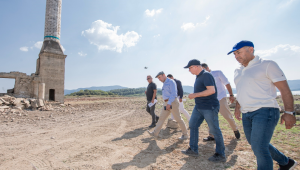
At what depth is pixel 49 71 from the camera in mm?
14906

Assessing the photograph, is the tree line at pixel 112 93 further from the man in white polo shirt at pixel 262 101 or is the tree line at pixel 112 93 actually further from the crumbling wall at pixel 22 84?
the man in white polo shirt at pixel 262 101

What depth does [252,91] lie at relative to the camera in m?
2.10

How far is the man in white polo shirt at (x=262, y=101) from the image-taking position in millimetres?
1912

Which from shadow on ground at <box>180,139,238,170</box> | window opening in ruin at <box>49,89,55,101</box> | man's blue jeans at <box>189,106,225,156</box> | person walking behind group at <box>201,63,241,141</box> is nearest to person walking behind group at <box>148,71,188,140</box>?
person walking behind group at <box>201,63,241,141</box>

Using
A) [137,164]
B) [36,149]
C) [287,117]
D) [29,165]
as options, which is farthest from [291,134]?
[36,149]

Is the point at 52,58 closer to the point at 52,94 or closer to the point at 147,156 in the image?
the point at 52,94

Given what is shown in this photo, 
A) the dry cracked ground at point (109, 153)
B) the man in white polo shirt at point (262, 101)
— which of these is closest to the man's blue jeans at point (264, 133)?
the man in white polo shirt at point (262, 101)

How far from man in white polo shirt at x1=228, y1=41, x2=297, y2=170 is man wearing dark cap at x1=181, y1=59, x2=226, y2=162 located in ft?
2.65

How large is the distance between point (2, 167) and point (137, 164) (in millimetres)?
2564

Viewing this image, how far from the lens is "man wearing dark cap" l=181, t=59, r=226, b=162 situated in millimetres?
2988

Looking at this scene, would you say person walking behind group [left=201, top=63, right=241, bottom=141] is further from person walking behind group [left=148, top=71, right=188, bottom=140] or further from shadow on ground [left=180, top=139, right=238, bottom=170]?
person walking behind group [left=148, top=71, right=188, bottom=140]

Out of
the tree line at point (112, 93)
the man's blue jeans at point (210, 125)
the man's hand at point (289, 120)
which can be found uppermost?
the man's hand at point (289, 120)

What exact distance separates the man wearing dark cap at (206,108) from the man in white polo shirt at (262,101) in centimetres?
81

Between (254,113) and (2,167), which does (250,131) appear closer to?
(254,113)
